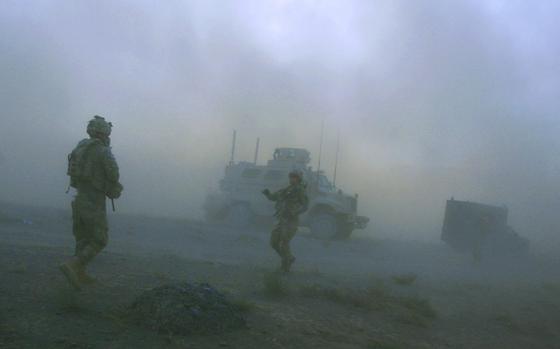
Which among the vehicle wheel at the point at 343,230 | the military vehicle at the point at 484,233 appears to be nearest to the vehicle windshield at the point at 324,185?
the vehicle wheel at the point at 343,230

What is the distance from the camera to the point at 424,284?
9602 millimetres

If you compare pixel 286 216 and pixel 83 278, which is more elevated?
pixel 286 216

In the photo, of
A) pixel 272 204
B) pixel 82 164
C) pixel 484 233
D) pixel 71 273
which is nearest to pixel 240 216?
pixel 272 204

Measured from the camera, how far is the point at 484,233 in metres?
15.6

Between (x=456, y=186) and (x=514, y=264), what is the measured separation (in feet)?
62.2

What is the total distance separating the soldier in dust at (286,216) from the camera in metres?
8.25

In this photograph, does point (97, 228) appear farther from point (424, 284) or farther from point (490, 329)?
point (424, 284)

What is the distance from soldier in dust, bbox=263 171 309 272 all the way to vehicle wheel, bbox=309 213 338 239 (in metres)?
7.51

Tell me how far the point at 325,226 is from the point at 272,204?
1.85 meters

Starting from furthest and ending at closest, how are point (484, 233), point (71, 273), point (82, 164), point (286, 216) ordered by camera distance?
1. point (484, 233)
2. point (286, 216)
3. point (82, 164)
4. point (71, 273)

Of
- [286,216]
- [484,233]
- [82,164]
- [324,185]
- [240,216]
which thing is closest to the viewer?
[82,164]

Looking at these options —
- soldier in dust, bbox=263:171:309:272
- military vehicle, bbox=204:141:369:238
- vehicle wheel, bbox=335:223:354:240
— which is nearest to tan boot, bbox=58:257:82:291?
soldier in dust, bbox=263:171:309:272

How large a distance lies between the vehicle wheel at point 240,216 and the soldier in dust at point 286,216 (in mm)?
8953

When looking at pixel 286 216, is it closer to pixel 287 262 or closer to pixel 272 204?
pixel 287 262
